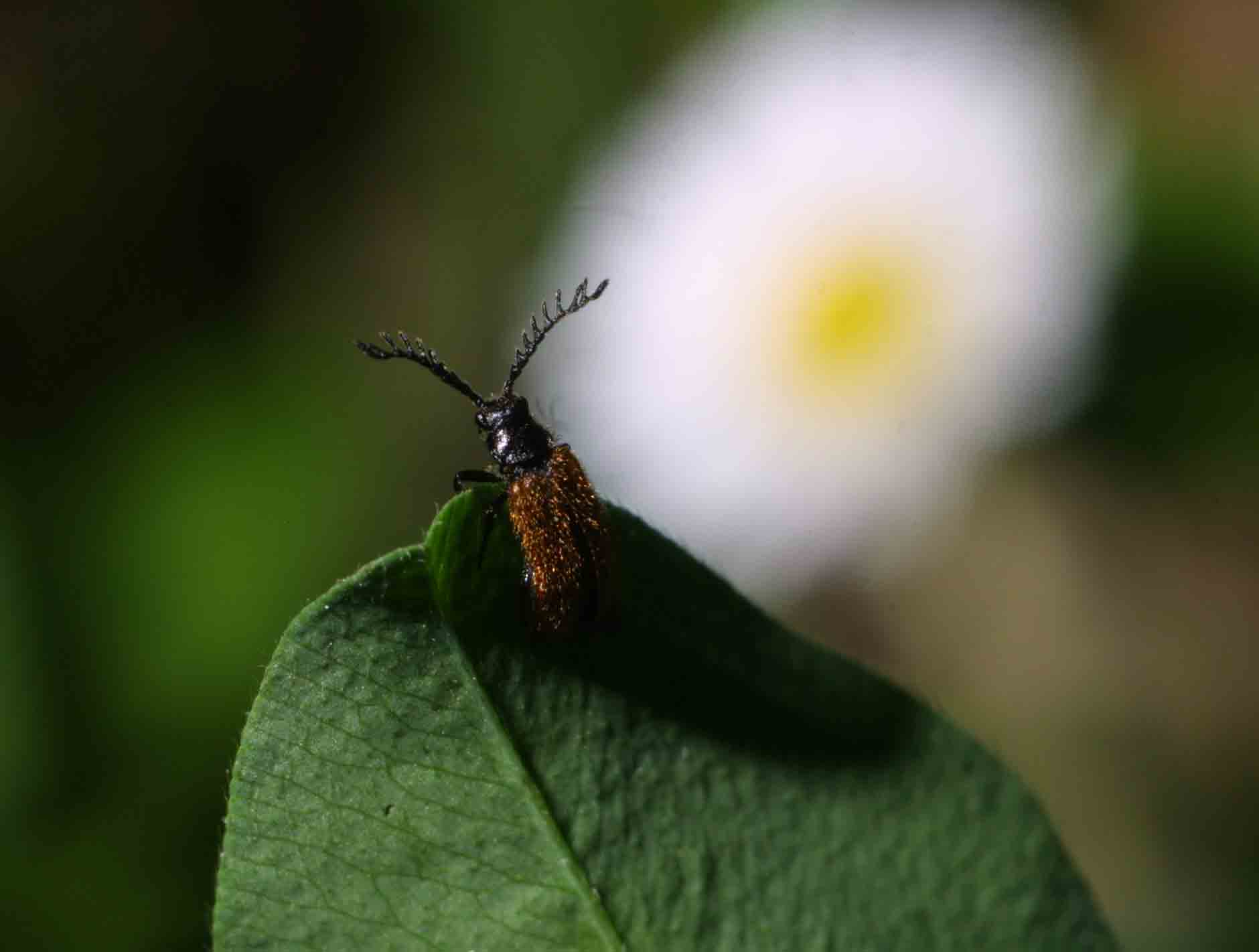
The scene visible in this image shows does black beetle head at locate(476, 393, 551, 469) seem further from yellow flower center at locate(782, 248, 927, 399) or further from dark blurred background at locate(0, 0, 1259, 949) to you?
yellow flower center at locate(782, 248, 927, 399)

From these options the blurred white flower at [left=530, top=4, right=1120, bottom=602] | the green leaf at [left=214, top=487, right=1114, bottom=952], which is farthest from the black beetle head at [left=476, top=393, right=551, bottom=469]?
the blurred white flower at [left=530, top=4, right=1120, bottom=602]

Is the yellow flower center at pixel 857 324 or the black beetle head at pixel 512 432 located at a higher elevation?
the yellow flower center at pixel 857 324

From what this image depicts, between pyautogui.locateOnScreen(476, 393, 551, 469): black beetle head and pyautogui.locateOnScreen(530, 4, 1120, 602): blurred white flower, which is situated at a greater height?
pyautogui.locateOnScreen(530, 4, 1120, 602): blurred white flower

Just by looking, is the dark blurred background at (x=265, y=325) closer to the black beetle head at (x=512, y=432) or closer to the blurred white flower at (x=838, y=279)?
the blurred white flower at (x=838, y=279)

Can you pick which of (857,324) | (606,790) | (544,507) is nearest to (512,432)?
(544,507)

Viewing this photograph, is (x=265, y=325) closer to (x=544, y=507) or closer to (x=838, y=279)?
(x=838, y=279)

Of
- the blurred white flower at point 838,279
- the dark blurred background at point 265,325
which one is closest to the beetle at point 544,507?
the dark blurred background at point 265,325
